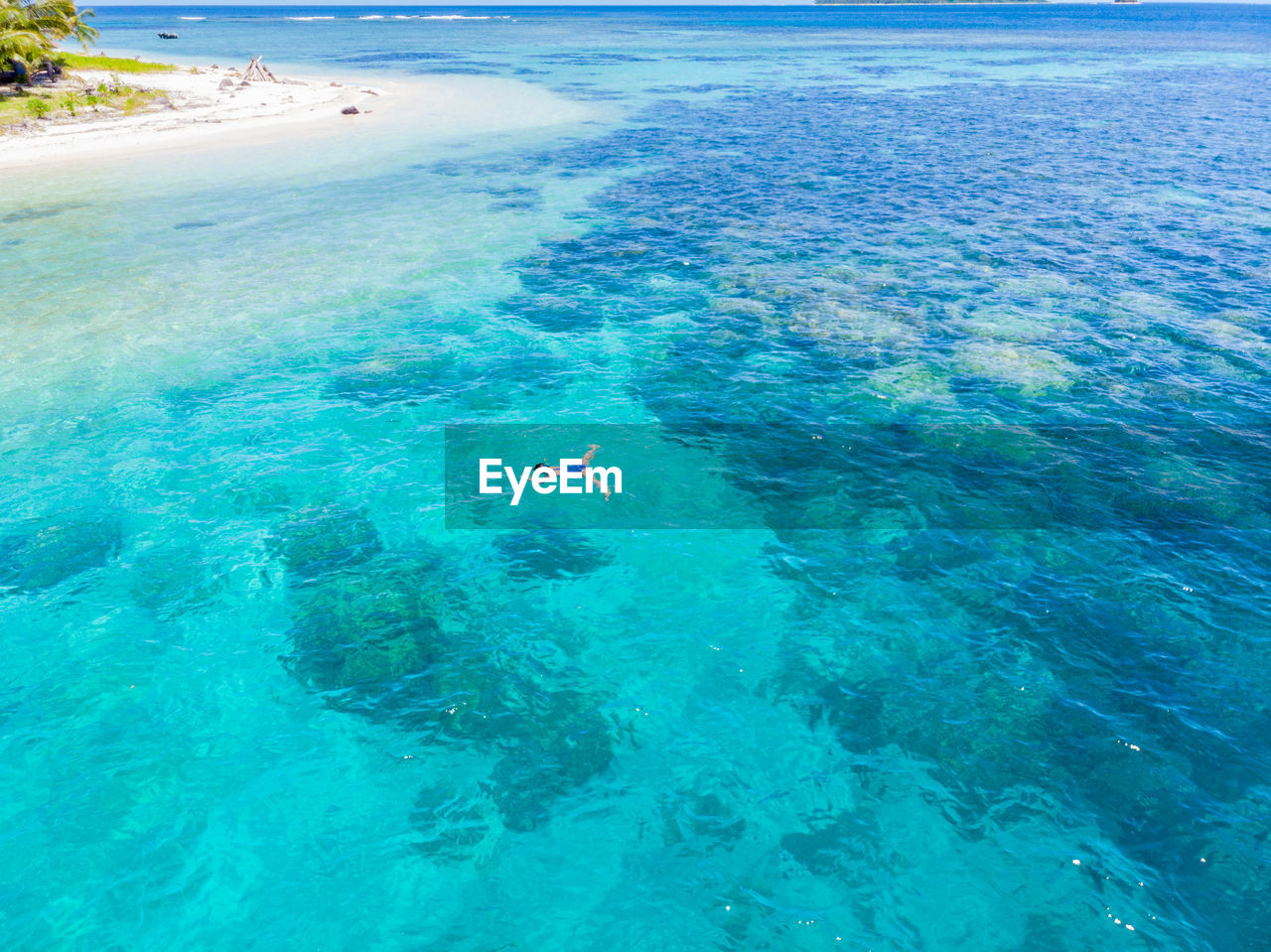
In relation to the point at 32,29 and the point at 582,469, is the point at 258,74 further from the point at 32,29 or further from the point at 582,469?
the point at 582,469

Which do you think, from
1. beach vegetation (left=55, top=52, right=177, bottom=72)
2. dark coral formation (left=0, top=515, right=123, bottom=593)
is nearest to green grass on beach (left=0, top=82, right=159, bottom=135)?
beach vegetation (left=55, top=52, right=177, bottom=72)

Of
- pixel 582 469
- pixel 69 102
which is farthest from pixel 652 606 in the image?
pixel 69 102

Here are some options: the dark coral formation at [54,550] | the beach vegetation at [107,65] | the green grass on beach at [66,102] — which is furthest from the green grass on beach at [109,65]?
the dark coral formation at [54,550]

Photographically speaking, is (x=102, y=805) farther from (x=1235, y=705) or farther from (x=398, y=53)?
(x=398, y=53)

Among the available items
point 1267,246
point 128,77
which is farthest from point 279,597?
point 128,77

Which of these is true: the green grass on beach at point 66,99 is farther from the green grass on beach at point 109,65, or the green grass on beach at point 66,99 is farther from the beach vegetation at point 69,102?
the green grass on beach at point 109,65

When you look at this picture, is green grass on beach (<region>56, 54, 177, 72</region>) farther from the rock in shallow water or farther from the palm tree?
the rock in shallow water
